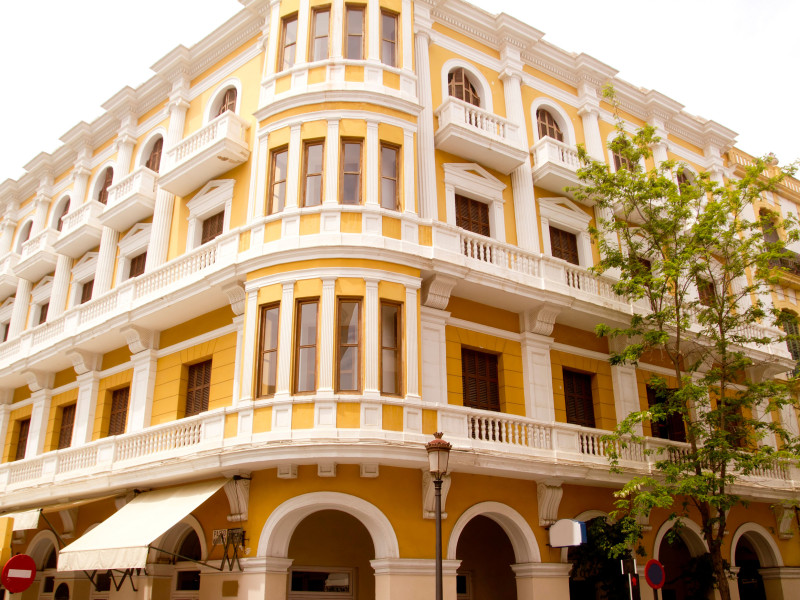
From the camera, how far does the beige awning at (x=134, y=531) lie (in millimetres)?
13000

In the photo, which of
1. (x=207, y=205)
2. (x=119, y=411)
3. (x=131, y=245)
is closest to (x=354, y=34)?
(x=207, y=205)

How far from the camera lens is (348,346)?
1431cm

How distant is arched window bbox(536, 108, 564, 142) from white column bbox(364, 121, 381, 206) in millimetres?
6430

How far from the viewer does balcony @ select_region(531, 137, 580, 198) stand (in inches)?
752

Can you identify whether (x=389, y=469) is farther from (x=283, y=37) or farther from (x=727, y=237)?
(x=283, y=37)

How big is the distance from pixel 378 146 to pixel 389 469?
698 centimetres

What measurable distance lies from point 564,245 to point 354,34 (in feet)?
25.5

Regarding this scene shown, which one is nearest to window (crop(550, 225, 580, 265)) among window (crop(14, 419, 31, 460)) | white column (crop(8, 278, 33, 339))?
window (crop(14, 419, 31, 460))

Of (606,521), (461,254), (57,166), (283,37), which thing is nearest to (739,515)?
(606,521)

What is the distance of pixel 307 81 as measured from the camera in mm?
16844

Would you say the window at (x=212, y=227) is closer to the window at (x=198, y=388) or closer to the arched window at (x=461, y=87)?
the window at (x=198, y=388)

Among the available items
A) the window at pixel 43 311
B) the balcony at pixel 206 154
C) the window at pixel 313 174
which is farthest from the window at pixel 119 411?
the window at pixel 313 174

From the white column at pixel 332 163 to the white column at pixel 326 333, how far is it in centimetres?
204

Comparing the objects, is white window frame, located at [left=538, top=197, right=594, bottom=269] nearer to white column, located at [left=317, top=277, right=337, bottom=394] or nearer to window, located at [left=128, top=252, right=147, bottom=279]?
white column, located at [left=317, top=277, right=337, bottom=394]
